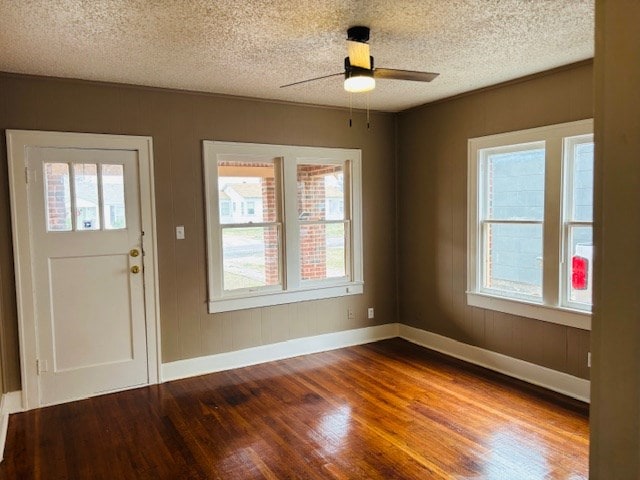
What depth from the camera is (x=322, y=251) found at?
16.3 feet

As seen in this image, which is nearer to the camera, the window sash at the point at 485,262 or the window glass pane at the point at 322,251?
the window sash at the point at 485,262

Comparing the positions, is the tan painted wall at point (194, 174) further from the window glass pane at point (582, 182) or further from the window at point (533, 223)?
the window glass pane at point (582, 182)

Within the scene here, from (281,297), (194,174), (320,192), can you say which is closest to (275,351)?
(281,297)

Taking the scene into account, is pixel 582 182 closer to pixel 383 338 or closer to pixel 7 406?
pixel 383 338

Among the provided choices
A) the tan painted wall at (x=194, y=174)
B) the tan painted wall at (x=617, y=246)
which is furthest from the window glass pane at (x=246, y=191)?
the tan painted wall at (x=617, y=246)

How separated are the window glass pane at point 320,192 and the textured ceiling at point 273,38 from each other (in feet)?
3.57

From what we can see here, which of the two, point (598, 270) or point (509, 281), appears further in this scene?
point (509, 281)

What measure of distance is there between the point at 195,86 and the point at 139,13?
1.53 metres

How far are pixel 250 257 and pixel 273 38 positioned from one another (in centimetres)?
224

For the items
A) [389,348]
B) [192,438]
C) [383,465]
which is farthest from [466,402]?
[192,438]

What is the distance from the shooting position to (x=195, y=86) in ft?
13.0

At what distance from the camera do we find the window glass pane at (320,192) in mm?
4785

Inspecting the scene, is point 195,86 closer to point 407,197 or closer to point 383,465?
point 407,197

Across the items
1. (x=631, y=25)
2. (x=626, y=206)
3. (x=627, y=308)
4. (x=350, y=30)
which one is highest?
(x=350, y=30)
